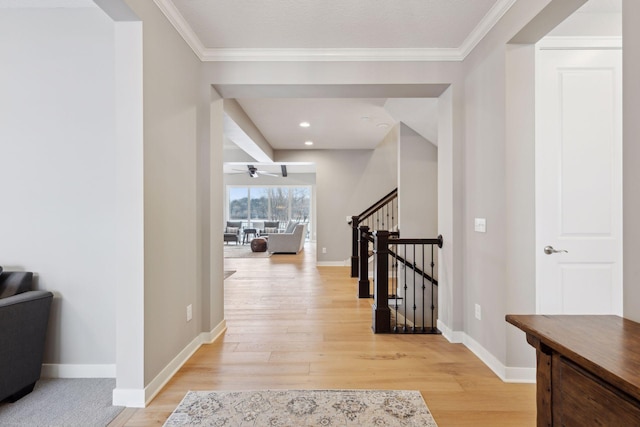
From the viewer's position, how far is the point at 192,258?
8.58ft

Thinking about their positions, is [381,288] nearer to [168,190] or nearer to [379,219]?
[168,190]

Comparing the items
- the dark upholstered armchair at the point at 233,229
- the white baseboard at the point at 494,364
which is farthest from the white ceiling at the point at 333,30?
the dark upholstered armchair at the point at 233,229

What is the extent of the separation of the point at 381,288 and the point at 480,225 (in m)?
1.15

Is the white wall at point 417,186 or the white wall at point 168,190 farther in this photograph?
the white wall at point 417,186

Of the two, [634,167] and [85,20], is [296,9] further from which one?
[634,167]

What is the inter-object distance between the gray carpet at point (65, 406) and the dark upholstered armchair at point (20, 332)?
9 centimetres

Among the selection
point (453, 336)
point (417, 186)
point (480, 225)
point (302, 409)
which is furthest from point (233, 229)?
point (302, 409)

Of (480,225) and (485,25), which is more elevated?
(485,25)

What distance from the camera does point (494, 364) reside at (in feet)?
7.56

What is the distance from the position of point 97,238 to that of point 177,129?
3.14ft

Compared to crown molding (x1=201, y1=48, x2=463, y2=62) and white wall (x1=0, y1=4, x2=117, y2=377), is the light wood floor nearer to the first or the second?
white wall (x1=0, y1=4, x2=117, y2=377)

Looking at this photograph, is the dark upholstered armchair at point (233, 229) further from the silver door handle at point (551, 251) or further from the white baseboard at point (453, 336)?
the silver door handle at point (551, 251)

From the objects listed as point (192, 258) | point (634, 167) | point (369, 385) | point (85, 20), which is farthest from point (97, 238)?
point (634, 167)

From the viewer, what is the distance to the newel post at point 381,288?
3.04 m
